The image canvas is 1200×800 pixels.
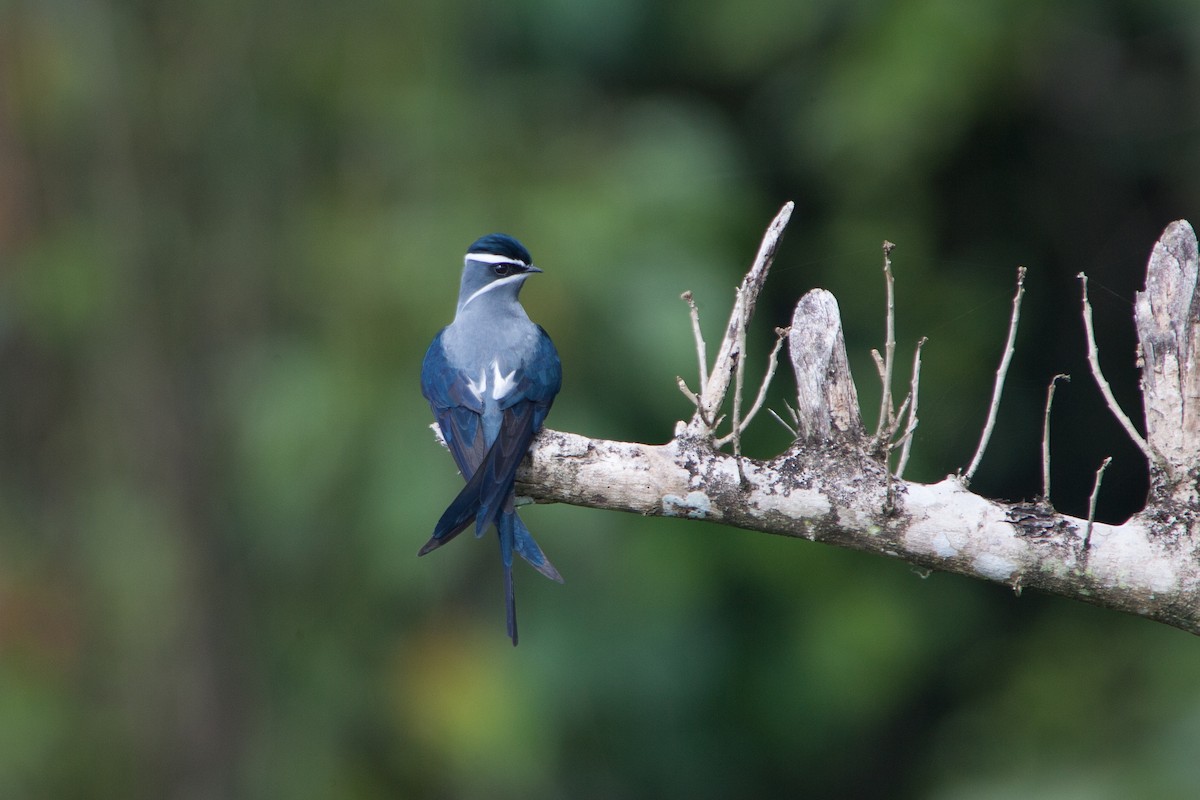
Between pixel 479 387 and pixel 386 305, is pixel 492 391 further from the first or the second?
pixel 386 305

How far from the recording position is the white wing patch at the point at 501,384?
3.30 meters

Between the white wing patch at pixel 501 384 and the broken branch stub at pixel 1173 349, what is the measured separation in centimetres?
146

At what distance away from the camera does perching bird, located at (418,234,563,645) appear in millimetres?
2873

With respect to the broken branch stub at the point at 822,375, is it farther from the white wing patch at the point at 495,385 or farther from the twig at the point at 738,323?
the white wing patch at the point at 495,385

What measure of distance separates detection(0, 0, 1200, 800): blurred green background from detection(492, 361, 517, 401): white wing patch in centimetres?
244

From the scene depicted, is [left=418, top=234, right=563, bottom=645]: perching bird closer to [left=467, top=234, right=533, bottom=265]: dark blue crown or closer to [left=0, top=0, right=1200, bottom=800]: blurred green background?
[left=467, top=234, right=533, bottom=265]: dark blue crown

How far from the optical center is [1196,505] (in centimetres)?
235

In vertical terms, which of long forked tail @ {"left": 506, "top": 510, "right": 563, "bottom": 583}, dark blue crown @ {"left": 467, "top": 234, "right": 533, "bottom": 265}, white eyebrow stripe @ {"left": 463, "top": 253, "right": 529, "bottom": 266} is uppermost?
dark blue crown @ {"left": 467, "top": 234, "right": 533, "bottom": 265}

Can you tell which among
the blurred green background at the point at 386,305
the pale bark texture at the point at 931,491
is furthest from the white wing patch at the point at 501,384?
the blurred green background at the point at 386,305

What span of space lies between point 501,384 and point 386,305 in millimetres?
2544

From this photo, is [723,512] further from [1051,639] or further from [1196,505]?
[1051,639]

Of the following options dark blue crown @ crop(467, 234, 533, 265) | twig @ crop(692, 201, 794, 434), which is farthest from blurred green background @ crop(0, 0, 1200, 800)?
twig @ crop(692, 201, 794, 434)

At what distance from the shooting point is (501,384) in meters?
3.34

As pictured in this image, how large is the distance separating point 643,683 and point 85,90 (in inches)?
147
